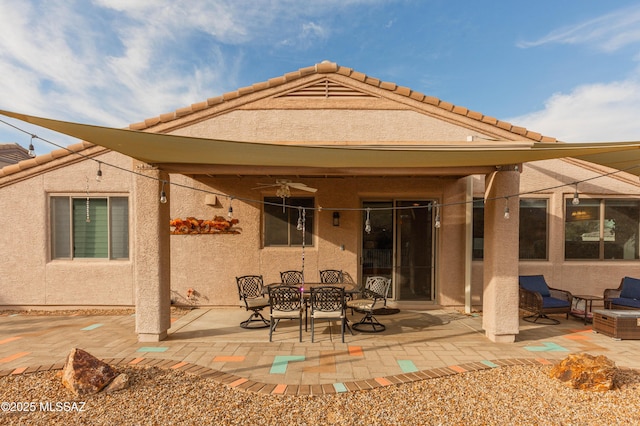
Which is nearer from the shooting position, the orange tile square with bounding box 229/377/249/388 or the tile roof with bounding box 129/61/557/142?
the orange tile square with bounding box 229/377/249/388

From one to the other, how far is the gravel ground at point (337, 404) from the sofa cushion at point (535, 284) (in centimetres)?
314

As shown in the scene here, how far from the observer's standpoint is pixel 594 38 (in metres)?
9.24

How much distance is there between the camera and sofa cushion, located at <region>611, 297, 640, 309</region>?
6.63 meters

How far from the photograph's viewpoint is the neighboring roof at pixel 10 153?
1162cm

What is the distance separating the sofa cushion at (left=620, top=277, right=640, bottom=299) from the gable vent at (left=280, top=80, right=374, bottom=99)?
7.48 m

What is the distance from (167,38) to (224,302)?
8.07 m

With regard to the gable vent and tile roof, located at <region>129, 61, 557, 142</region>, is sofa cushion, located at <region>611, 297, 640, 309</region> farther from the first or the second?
the gable vent

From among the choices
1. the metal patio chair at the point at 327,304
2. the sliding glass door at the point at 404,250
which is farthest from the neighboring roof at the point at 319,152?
the sliding glass door at the point at 404,250

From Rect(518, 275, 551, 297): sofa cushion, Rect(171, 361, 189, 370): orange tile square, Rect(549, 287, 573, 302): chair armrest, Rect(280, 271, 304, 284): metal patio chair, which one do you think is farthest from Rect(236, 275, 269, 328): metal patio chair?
Rect(549, 287, 573, 302): chair armrest

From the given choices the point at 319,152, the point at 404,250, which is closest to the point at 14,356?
the point at 319,152

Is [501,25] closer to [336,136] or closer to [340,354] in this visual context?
[336,136]

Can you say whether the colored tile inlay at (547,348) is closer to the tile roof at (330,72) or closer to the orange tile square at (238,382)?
the tile roof at (330,72)

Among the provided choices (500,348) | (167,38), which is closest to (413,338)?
(500,348)

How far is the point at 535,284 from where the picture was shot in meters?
7.20
